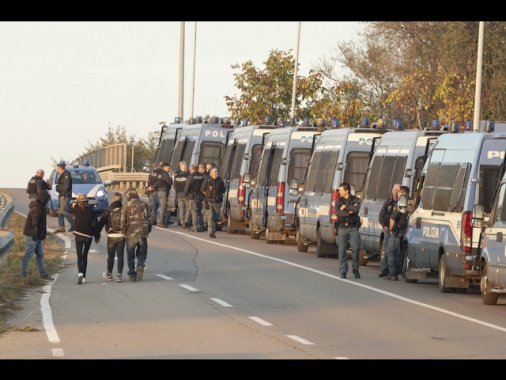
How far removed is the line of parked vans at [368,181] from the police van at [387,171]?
2 centimetres

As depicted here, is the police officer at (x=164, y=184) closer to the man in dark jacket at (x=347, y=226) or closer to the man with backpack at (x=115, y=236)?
the man in dark jacket at (x=347, y=226)

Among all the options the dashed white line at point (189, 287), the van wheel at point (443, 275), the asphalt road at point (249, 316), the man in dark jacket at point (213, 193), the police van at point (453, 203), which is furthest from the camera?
the man in dark jacket at point (213, 193)

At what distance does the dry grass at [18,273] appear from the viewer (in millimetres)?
18953

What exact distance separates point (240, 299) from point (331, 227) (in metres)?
8.29

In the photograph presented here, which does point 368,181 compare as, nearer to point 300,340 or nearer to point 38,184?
point 38,184

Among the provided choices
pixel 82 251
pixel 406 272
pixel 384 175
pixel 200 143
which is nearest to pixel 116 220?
pixel 82 251

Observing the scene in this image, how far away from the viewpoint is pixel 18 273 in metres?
24.6

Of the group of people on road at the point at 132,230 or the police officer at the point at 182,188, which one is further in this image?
the police officer at the point at 182,188

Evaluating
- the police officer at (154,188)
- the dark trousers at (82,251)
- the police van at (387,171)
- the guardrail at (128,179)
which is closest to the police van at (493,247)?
the police van at (387,171)

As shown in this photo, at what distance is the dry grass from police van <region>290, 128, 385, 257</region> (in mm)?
5668

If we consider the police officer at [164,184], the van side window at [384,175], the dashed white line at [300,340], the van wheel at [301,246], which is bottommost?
the dashed white line at [300,340]

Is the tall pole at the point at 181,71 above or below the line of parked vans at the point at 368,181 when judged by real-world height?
above

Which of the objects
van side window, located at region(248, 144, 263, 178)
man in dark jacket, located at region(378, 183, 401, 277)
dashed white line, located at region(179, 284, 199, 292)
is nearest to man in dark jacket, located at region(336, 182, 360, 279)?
man in dark jacket, located at region(378, 183, 401, 277)
